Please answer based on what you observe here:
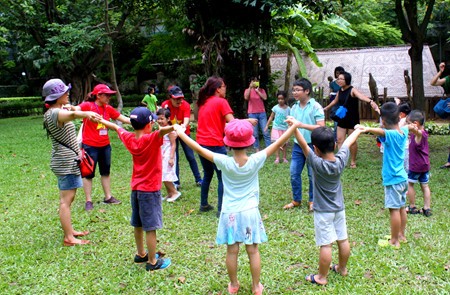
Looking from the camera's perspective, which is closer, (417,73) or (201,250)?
(201,250)

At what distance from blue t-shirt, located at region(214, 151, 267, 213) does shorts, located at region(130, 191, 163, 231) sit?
2.64 ft

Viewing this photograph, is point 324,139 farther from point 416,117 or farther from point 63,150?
point 63,150

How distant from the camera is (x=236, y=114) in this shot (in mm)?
12336

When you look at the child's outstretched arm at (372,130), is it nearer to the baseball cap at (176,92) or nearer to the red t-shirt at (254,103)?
the baseball cap at (176,92)

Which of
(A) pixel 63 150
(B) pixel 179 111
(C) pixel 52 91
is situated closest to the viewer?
(C) pixel 52 91

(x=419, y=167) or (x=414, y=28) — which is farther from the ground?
(x=414, y=28)

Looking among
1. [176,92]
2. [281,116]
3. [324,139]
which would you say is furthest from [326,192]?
[281,116]

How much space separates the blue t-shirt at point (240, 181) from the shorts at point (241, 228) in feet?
0.16

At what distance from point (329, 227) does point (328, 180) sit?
394 mm

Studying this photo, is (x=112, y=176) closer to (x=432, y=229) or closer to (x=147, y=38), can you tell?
(x=432, y=229)

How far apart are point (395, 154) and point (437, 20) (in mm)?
21345

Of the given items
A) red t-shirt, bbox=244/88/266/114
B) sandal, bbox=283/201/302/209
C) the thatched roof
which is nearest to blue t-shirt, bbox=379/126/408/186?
sandal, bbox=283/201/302/209

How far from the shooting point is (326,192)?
3615 millimetres

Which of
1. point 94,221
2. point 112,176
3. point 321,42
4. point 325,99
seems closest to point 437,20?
point 321,42
